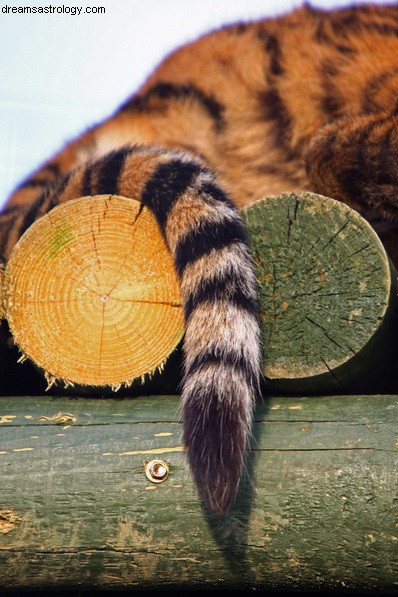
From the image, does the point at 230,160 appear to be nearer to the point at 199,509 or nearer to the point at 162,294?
the point at 162,294

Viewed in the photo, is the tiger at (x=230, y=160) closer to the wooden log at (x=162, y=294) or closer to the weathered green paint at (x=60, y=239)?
the wooden log at (x=162, y=294)

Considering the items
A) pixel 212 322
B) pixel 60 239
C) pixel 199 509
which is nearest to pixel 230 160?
pixel 60 239

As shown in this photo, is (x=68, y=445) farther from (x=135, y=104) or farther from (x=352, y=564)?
(x=135, y=104)

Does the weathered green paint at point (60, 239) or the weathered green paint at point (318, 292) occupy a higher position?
the weathered green paint at point (60, 239)

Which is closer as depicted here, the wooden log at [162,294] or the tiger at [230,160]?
the tiger at [230,160]

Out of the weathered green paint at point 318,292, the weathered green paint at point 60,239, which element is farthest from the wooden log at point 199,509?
the weathered green paint at point 60,239
